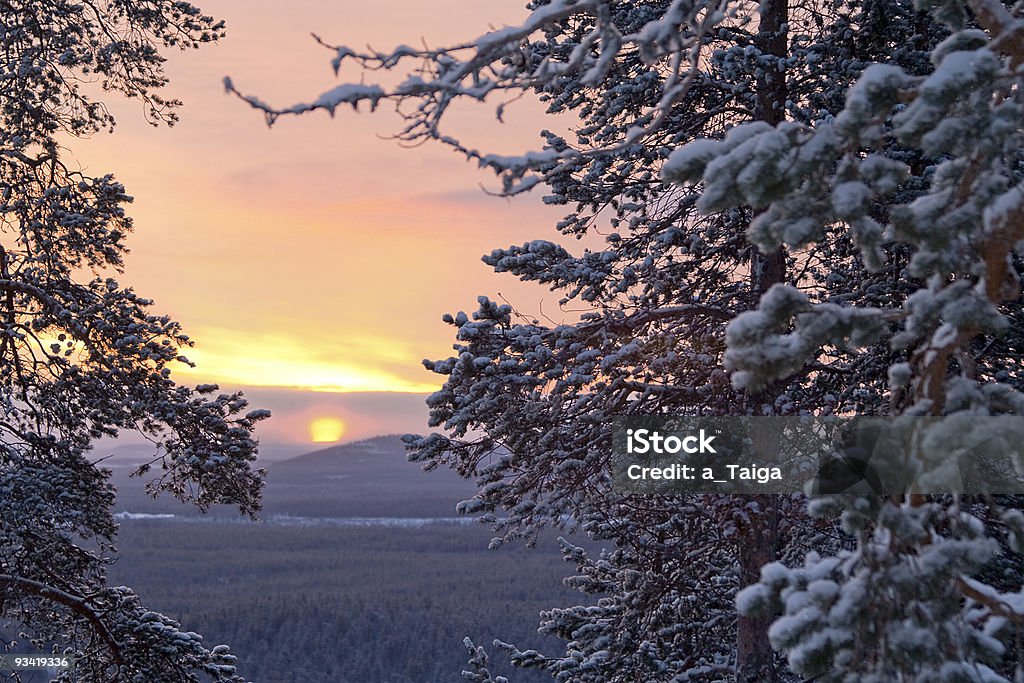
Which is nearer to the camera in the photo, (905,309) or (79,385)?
(905,309)

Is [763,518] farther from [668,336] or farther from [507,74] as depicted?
[507,74]

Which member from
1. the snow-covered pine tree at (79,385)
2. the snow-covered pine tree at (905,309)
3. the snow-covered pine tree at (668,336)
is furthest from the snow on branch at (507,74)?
the snow-covered pine tree at (79,385)

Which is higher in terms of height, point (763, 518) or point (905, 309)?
point (905, 309)

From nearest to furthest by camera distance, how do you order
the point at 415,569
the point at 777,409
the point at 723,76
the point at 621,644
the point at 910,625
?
the point at 910,625 → the point at 777,409 → the point at 723,76 → the point at 621,644 → the point at 415,569

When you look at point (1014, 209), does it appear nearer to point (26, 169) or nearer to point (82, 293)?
point (82, 293)

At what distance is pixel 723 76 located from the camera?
30.0 feet

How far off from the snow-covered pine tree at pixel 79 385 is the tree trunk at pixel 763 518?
4923mm

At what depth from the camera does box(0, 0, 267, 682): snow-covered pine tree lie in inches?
369

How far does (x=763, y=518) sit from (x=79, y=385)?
6922 mm

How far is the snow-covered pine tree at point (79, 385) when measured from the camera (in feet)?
30.8

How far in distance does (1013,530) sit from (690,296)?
6007 millimetres

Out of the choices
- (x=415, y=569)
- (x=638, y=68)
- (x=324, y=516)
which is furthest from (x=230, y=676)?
(x=324, y=516)

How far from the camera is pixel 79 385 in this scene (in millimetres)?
9875

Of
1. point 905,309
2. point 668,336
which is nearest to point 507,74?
point 905,309
